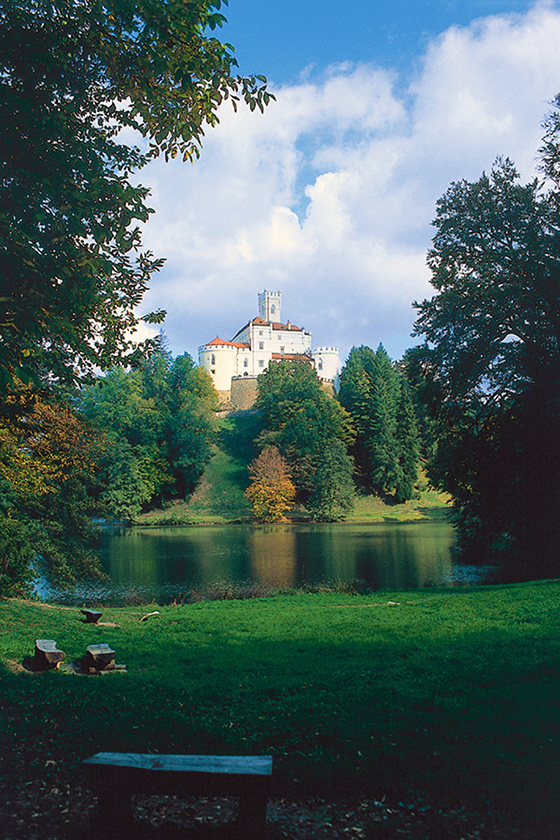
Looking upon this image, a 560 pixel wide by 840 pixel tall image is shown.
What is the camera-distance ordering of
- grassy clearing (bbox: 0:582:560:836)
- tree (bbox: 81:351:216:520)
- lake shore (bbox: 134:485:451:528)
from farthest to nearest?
tree (bbox: 81:351:216:520)
lake shore (bbox: 134:485:451:528)
grassy clearing (bbox: 0:582:560:836)

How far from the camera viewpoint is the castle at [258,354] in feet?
275

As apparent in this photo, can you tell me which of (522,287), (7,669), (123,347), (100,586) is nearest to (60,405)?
(123,347)

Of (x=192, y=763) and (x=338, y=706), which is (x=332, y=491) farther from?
(x=192, y=763)

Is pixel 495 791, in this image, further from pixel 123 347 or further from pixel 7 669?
pixel 123 347

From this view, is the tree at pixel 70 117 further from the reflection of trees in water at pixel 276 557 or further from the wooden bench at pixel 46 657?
the reflection of trees in water at pixel 276 557

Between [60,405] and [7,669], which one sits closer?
[7,669]

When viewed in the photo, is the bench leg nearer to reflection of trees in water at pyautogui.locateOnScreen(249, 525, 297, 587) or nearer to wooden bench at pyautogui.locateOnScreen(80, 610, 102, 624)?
wooden bench at pyautogui.locateOnScreen(80, 610, 102, 624)

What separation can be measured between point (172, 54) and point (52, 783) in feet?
19.1

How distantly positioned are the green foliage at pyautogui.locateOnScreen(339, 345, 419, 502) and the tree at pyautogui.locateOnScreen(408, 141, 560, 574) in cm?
3835

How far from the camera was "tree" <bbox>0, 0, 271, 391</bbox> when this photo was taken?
465cm

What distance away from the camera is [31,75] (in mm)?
5066

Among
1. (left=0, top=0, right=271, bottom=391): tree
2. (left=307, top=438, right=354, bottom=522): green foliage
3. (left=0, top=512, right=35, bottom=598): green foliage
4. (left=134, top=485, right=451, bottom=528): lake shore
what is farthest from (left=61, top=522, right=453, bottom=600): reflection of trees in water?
(left=0, top=0, right=271, bottom=391): tree

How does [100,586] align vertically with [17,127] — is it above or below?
below

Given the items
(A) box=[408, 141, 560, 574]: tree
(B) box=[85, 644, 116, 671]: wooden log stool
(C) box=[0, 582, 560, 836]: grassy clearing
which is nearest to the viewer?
(C) box=[0, 582, 560, 836]: grassy clearing
